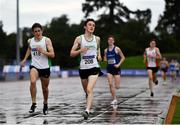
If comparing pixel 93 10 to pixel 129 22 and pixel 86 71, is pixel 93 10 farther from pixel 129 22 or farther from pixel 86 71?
pixel 86 71

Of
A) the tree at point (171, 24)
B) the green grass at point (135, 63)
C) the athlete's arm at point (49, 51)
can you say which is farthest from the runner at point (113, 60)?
the tree at point (171, 24)

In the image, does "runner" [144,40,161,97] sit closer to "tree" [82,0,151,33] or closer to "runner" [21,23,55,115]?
"runner" [21,23,55,115]

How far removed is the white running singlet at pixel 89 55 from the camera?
12648 mm

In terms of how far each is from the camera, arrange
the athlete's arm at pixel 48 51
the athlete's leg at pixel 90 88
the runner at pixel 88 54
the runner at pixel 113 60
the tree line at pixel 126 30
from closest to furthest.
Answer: the athlete's leg at pixel 90 88
the runner at pixel 88 54
the athlete's arm at pixel 48 51
the runner at pixel 113 60
the tree line at pixel 126 30

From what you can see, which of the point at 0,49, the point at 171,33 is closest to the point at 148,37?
the point at 171,33

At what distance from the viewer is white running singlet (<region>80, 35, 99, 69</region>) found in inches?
498

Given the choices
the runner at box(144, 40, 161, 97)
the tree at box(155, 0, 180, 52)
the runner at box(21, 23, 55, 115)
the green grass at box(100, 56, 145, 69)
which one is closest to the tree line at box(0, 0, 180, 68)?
the tree at box(155, 0, 180, 52)

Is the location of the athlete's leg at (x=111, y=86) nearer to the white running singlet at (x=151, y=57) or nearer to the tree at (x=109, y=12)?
the white running singlet at (x=151, y=57)

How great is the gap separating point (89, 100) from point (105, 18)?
3444 inches

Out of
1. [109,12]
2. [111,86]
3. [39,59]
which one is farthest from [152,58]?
[109,12]

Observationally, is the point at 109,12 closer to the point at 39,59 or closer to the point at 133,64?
the point at 133,64

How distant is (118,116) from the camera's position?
42.7 ft

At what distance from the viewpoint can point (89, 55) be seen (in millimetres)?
12688

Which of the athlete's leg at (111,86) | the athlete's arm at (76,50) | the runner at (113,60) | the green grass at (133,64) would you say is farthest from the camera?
the green grass at (133,64)
